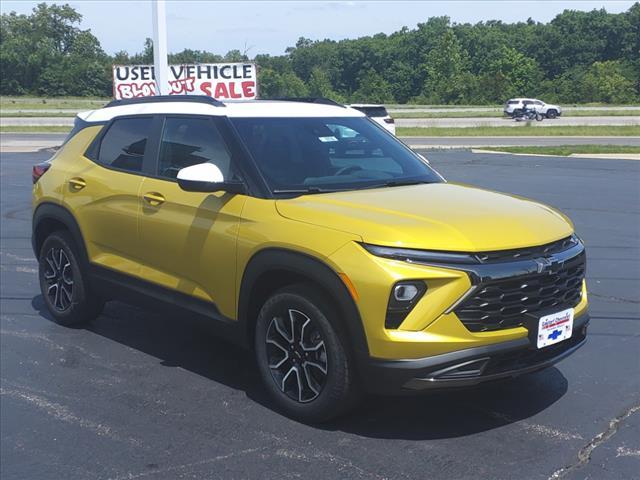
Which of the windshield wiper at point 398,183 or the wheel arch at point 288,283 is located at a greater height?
the windshield wiper at point 398,183

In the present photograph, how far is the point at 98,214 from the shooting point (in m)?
5.74

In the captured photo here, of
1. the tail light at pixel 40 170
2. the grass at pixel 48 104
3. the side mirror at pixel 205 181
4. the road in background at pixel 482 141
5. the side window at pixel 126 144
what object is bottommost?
the road in background at pixel 482 141

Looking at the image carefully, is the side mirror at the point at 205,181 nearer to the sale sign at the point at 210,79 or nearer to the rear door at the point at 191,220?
the rear door at the point at 191,220

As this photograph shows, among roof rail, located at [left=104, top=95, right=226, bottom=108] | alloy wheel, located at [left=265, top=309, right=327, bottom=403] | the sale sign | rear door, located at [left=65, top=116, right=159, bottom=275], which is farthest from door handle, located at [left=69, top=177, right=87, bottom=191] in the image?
the sale sign

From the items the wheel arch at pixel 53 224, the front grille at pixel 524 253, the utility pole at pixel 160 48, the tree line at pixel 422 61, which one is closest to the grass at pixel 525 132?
the utility pole at pixel 160 48

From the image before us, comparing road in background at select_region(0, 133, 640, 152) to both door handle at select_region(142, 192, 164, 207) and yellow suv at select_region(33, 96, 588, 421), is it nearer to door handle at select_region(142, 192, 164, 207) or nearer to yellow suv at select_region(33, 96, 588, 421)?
yellow suv at select_region(33, 96, 588, 421)

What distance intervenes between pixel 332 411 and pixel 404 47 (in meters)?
115

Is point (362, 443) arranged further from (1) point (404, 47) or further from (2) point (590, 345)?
(1) point (404, 47)

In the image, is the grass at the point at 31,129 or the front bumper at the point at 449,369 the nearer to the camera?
the front bumper at the point at 449,369

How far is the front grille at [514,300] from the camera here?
3.81 meters

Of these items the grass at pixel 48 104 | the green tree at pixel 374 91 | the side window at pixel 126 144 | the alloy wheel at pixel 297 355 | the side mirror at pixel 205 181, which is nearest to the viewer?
the alloy wheel at pixel 297 355

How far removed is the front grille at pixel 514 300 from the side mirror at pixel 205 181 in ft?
5.30

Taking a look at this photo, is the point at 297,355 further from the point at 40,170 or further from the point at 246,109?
the point at 40,170

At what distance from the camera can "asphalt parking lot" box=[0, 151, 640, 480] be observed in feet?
12.5
